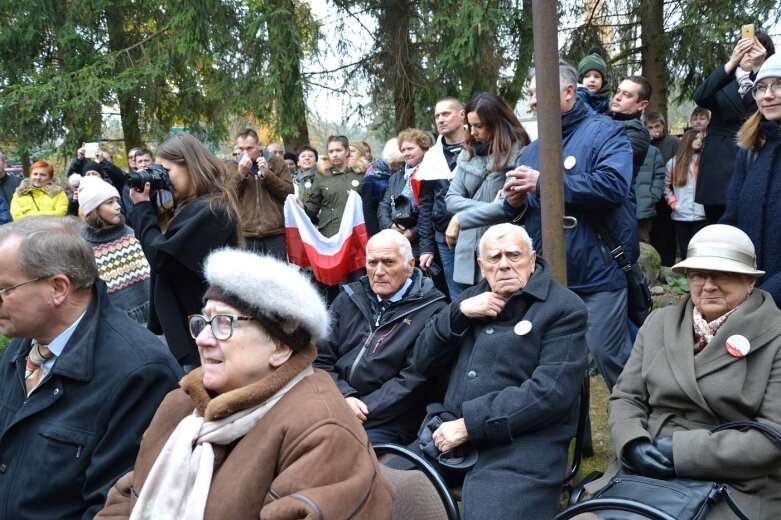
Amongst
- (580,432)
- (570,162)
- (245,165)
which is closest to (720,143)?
(570,162)

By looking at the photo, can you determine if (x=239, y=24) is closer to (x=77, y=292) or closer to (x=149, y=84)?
(x=149, y=84)

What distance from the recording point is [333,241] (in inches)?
281

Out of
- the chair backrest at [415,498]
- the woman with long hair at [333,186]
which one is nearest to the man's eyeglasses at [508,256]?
Result: the chair backrest at [415,498]

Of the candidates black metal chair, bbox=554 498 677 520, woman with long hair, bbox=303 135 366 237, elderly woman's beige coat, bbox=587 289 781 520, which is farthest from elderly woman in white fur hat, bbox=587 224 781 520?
woman with long hair, bbox=303 135 366 237

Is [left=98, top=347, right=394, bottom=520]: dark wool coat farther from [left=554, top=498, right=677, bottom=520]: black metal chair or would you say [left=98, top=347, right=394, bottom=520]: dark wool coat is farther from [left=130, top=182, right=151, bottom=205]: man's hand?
[left=130, top=182, right=151, bottom=205]: man's hand

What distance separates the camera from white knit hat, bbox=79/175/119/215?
4781 millimetres

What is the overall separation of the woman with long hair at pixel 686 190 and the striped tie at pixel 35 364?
6.01m

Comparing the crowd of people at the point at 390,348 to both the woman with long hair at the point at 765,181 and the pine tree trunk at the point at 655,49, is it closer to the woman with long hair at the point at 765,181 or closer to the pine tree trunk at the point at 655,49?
the woman with long hair at the point at 765,181

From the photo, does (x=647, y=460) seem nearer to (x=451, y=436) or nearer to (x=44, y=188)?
(x=451, y=436)

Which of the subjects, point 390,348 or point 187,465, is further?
point 390,348

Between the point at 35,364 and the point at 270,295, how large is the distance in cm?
122

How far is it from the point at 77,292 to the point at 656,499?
219 cm

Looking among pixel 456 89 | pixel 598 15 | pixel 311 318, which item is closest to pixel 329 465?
pixel 311 318

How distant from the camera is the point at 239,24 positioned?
11055 mm
